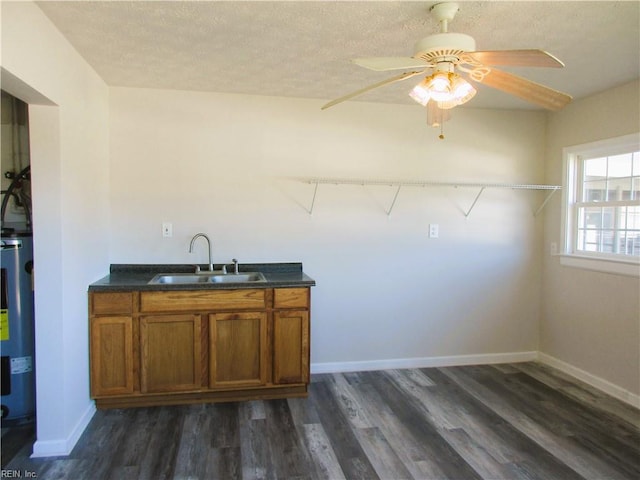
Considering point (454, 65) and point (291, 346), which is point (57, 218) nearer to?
point (291, 346)

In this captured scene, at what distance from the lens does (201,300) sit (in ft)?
9.36

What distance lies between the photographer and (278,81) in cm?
299

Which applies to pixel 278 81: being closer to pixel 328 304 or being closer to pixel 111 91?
pixel 111 91

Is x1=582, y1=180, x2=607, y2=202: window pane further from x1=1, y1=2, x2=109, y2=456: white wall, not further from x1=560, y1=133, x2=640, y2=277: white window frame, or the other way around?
x1=1, y1=2, x2=109, y2=456: white wall

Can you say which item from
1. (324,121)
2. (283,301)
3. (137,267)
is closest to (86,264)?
(137,267)

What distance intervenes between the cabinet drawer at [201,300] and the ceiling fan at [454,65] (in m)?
1.67

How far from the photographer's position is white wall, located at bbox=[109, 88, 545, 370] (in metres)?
3.24

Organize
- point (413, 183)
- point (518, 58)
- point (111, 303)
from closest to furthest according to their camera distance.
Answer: point (518, 58) → point (111, 303) → point (413, 183)

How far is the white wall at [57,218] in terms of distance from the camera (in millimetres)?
2033

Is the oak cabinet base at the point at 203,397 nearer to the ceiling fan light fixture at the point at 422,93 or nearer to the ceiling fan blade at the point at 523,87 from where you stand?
the ceiling fan light fixture at the point at 422,93

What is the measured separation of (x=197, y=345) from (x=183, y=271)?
2.19 feet

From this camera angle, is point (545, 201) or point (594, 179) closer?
point (594, 179)

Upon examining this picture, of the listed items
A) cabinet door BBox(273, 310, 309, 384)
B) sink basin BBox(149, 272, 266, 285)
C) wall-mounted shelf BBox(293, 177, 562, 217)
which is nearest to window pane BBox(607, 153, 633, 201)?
wall-mounted shelf BBox(293, 177, 562, 217)

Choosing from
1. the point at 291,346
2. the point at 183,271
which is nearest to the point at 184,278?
the point at 183,271
